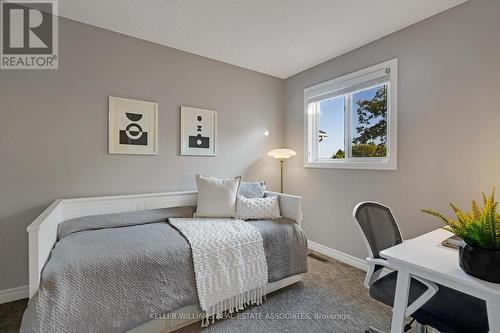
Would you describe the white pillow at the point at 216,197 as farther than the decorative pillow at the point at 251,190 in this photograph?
No

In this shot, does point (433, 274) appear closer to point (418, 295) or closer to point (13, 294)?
point (418, 295)

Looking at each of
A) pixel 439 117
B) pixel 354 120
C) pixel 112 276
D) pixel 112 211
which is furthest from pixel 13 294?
pixel 439 117

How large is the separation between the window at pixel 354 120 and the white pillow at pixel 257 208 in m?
1.01

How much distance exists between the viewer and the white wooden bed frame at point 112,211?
3.84 ft

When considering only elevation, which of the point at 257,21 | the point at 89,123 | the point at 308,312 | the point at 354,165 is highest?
the point at 257,21

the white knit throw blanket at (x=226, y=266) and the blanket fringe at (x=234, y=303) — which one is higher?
the white knit throw blanket at (x=226, y=266)

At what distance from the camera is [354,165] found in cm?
259

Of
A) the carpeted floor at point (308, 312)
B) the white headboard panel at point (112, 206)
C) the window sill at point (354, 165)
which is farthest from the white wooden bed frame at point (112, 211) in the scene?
the window sill at point (354, 165)

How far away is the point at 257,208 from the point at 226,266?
733 mm

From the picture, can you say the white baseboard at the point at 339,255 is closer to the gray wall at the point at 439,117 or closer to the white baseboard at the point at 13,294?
the gray wall at the point at 439,117

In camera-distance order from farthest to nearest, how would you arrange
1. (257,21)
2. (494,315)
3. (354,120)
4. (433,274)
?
(354,120)
(257,21)
(433,274)
(494,315)

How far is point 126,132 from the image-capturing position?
2.38m

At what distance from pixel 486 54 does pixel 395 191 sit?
127 centimetres

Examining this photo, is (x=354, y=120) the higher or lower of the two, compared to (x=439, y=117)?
higher
